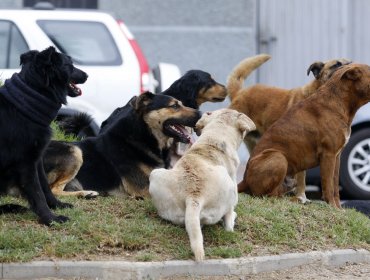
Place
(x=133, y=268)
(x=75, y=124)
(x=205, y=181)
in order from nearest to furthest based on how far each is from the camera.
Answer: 1. (x=133, y=268)
2. (x=205, y=181)
3. (x=75, y=124)

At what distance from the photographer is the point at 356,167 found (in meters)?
13.4

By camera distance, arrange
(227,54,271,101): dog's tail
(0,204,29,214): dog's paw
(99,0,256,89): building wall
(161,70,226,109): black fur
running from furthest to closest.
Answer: (99,0,256,89): building wall, (227,54,271,101): dog's tail, (161,70,226,109): black fur, (0,204,29,214): dog's paw

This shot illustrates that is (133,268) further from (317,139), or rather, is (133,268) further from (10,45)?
(10,45)

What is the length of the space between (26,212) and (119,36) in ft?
15.7

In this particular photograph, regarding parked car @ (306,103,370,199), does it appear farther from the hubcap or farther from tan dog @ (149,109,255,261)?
tan dog @ (149,109,255,261)

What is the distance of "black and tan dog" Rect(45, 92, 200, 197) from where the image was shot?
9.59m

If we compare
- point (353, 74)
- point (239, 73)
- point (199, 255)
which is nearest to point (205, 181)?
point (199, 255)

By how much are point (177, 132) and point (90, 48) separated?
3.67 metres

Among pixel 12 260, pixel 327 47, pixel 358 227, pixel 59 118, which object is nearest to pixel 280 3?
pixel 327 47

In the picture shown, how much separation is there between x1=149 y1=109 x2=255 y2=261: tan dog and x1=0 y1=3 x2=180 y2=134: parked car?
149 inches

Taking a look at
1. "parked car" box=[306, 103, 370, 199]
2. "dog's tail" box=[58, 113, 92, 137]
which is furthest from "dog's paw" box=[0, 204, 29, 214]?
"parked car" box=[306, 103, 370, 199]

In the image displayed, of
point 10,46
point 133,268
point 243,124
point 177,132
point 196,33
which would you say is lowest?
point 196,33

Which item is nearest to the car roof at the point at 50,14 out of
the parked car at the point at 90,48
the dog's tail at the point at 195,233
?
the parked car at the point at 90,48

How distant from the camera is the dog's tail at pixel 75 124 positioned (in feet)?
37.5
